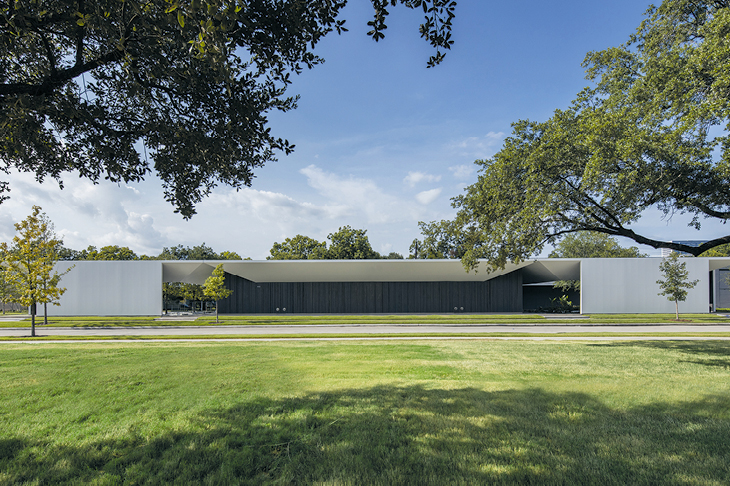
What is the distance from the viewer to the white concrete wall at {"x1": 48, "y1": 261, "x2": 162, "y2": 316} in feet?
108

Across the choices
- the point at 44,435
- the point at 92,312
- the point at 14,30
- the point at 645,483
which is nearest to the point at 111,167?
the point at 14,30

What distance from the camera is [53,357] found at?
9.43 meters

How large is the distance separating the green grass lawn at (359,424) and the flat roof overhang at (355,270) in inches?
1050

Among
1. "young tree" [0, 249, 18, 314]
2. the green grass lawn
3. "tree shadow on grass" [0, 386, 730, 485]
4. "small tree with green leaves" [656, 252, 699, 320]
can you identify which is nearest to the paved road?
"young tree" [0, 249, 18, 314]

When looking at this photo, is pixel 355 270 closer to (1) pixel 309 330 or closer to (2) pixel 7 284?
(1) pixel 309 330

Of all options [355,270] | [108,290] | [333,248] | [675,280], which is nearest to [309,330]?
[355,270]

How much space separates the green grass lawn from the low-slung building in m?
27.1

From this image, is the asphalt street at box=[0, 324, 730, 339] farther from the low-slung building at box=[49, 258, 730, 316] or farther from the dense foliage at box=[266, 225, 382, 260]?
the dense foliage at box=[266, 225, 382, 260]

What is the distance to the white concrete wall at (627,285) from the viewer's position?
3347 centimetres

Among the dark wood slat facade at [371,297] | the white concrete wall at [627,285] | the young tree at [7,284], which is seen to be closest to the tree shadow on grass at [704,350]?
the white concrete wall at [627,285]

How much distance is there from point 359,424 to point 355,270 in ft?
Answer: 105

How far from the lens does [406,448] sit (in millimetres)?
3922

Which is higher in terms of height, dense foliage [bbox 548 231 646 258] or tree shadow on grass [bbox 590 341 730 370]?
dense foliage [bbox 548 231 646 258]

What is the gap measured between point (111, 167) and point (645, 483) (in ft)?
25.6
